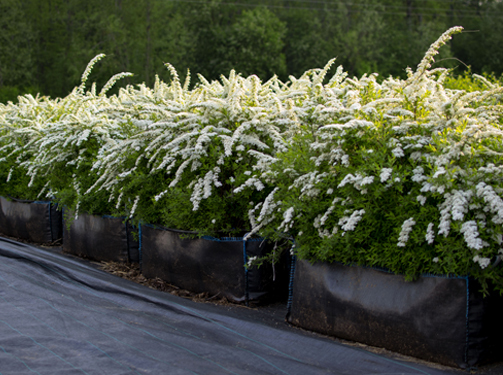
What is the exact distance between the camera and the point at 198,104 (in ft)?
13.3

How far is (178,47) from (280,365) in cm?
3733

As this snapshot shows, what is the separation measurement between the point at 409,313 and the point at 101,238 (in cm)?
335

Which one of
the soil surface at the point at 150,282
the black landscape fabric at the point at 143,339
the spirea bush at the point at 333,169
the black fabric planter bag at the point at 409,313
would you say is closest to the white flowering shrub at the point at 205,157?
the spirea bush at the point at 333,169

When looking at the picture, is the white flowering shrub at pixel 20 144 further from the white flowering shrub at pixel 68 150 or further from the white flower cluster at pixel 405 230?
the white flower cluster at pixel 405 230

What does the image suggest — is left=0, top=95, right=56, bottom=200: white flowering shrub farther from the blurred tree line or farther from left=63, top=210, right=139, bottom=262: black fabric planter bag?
the blurred tree line

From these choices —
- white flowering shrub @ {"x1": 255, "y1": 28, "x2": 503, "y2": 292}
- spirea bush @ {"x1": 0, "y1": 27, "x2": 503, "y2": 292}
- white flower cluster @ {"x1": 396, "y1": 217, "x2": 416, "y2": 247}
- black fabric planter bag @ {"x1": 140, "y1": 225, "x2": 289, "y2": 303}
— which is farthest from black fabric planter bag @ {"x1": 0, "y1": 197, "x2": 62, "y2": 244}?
white flower cluster @ {"x1": 396, "y1": 217, "x2": 416, "y2": 247}

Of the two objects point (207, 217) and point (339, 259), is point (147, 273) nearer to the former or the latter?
point (207, 217)

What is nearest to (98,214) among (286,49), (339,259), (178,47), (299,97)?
(299,97)

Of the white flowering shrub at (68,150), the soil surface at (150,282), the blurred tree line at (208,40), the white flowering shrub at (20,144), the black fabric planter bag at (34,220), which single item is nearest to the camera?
the soil surface at (150,282)

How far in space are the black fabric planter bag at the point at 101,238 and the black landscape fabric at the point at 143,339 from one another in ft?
3.00

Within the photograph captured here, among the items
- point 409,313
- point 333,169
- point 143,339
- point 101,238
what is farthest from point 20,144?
point 409,313

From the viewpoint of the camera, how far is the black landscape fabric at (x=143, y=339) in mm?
2725

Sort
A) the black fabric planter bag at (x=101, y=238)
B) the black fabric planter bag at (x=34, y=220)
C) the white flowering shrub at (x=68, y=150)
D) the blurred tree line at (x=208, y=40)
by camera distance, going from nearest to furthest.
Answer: the black fabric planter bag at (x=101, y=238) < the white flowering shrub at (x=68, y=150) < the black fabric planter bag at (x=34, y=220) < the blurred tree line at (x=208, y=40)

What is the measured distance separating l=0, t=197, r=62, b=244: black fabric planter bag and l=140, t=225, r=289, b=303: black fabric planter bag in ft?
7.76
